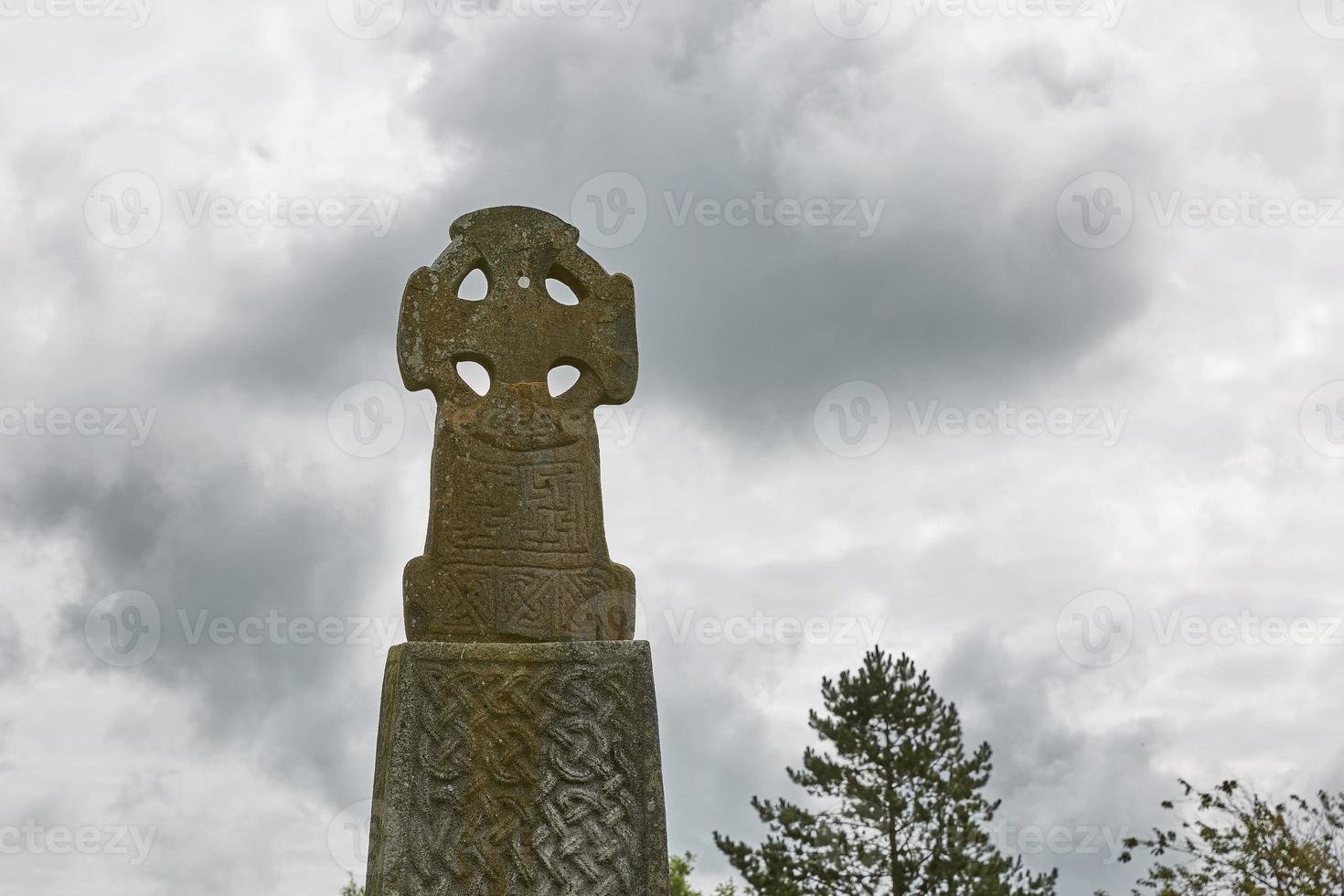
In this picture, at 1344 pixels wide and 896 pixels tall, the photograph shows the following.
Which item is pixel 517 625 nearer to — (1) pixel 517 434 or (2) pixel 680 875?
(1) pixel 517 434

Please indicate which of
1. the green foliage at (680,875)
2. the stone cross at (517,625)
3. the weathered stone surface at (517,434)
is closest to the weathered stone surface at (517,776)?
the stone cross at (517,625)

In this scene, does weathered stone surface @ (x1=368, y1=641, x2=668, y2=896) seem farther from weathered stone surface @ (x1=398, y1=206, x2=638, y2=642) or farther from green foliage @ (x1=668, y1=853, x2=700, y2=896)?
green foliage @ (x1=668, y1=853, x2=700, y2=896)

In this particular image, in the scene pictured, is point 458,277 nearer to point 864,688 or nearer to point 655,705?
point 655,705

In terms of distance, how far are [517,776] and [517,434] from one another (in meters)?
1.79

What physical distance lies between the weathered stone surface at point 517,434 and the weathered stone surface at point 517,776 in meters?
0.32

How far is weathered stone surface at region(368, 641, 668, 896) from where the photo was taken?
6137 millimetres

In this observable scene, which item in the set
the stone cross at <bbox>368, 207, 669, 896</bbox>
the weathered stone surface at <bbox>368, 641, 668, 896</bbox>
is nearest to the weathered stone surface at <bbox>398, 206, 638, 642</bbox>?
the stone cross at <bbox>368, 207, 669, 896</bbox>

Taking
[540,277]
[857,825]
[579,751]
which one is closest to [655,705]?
[579,751]

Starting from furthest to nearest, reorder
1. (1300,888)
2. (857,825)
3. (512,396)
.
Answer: (857,825)
(1300,888)
(512,396)

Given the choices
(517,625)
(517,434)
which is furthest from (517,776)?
(517,434)

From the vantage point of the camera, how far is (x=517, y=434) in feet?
23.0

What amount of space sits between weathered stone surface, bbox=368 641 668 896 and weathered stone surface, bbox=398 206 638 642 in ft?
1.06

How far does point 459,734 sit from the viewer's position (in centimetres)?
626

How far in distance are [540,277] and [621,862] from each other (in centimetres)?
318
